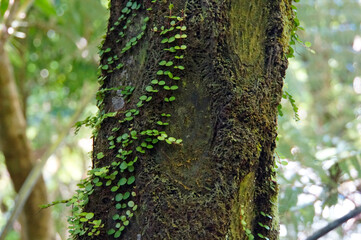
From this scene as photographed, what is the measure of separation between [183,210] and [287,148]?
8.74 feet

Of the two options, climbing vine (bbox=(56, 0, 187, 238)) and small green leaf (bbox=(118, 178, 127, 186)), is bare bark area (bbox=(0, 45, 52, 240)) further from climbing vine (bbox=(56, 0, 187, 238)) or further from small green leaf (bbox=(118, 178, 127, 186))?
small green leaf (bbox=(118, 178, 127, 186))

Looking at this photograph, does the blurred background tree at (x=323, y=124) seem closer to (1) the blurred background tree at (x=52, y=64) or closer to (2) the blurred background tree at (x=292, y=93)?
(2) the blurred background tree at (x=292, y=93)

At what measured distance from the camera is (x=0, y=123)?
3893 mm

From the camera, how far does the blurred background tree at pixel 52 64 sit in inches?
155

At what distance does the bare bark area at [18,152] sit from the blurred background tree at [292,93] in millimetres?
456

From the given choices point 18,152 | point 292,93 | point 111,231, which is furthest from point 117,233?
point 18,152

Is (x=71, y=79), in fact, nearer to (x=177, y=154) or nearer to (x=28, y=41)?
(x=28, y=41)

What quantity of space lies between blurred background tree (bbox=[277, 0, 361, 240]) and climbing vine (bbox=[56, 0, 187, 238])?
2.09 ft

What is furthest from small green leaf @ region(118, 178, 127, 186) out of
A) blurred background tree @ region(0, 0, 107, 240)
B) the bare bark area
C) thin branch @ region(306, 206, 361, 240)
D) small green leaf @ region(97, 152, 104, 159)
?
the bare bark area

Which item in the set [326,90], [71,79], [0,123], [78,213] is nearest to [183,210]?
[78,213]

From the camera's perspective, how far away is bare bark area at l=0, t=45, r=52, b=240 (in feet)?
12.7

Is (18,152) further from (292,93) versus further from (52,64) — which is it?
(52,64)

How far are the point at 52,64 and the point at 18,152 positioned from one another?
10.1 ft

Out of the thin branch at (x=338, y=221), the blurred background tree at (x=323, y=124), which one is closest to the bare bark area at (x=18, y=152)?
the blurred background tree at (x=323, y=124)
